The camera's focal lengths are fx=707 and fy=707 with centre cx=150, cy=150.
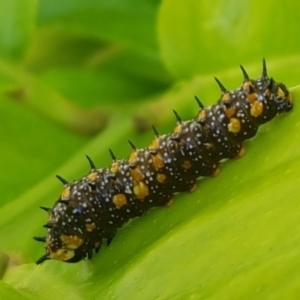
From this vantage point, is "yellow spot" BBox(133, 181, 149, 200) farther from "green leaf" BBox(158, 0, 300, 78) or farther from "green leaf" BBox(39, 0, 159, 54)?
"green leaf" BBox(39, 0, 159, 54)

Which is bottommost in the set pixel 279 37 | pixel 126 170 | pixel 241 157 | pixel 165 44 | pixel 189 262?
pixel 189 262

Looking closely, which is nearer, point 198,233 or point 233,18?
point 198,233

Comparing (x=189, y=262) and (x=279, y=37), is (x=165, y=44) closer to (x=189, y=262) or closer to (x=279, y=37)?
(x=279, y=37)

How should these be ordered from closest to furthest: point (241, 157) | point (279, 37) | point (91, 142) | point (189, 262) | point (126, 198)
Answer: point (189, 262), point (241, 157), point (126, 198), point (279, 37), point (91, 142)

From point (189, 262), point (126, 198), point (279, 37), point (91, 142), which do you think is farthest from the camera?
point (91, 142)

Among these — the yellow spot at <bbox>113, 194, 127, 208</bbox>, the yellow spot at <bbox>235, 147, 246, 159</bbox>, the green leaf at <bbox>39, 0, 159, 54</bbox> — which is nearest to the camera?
the yellow spot at <bbox>235, 147, 246, 159</bbox>

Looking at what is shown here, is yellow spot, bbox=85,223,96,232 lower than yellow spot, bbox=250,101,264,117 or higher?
lower

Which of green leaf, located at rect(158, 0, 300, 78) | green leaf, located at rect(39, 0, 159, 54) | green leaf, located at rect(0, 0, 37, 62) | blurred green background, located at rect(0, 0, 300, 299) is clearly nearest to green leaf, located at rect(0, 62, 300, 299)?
blurred green background, located at rect(0, 0, 300, 299)

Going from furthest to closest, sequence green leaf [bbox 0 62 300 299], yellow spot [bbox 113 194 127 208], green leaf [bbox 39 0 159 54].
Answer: green leaf [bbox 39 0 159 54] → yellow spot [bbox 113 194 127 208] → green leaf [bbox 0 62 300 299]

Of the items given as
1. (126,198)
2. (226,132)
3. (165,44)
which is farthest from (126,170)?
(165,44)
